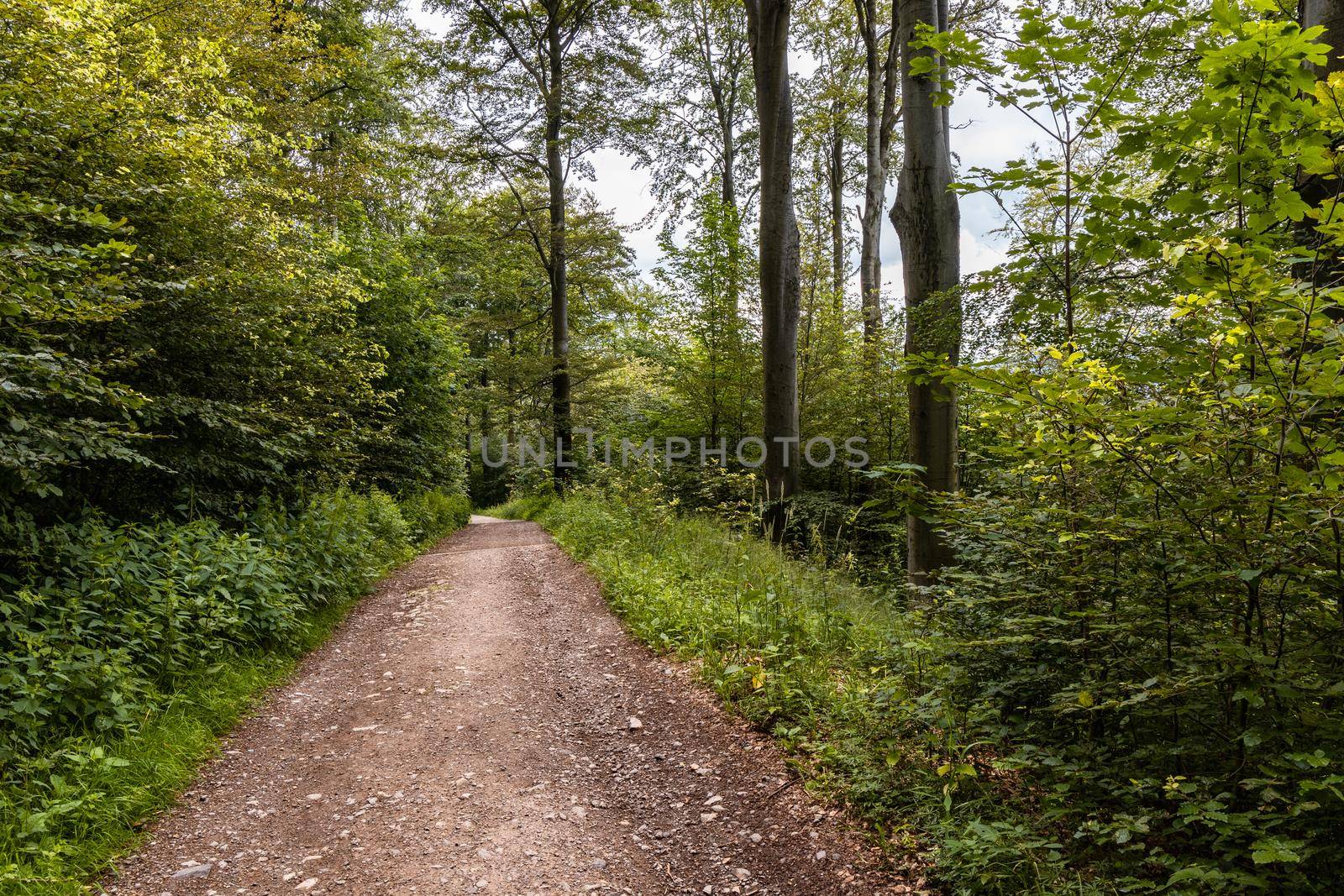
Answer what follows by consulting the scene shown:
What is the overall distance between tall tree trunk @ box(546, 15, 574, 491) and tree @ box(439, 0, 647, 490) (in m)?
0.02

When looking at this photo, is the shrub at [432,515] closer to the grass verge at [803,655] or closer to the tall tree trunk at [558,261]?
the tall tree trunk at [558,261]

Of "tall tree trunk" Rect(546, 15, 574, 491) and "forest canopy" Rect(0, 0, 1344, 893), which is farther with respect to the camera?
"tall tree trunk" Rect(546, 15, 574, 491)

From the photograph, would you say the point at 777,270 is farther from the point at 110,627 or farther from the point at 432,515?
the point at 432,515

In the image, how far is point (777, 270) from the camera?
8.34 meters

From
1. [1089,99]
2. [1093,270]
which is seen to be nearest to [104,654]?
[1089,99]

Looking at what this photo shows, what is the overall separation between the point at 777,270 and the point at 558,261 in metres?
9.08

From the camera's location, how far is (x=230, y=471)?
6.17 meters

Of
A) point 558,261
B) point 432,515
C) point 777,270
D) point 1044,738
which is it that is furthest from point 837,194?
point 1044,738

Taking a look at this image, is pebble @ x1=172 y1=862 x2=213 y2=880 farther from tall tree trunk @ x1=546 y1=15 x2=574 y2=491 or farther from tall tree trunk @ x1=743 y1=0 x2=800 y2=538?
tall tree trunk @ x1=546 y1=15 x2=574 y2=491

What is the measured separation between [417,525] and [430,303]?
4710 mm

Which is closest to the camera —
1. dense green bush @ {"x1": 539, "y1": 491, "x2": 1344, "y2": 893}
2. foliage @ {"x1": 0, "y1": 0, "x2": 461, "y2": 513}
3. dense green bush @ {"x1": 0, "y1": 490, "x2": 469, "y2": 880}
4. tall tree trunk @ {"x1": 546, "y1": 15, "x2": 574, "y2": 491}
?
dense green bush @ {"x1": 539, "y1": 491, "x2": 1344, "y2": 893}

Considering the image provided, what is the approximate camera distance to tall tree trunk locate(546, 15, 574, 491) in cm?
1464

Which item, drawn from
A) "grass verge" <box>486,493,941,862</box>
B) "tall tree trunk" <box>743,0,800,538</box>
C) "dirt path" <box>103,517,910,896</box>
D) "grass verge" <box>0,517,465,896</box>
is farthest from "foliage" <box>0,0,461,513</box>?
"tall tree trunk" <box>743,0,800,538</box>

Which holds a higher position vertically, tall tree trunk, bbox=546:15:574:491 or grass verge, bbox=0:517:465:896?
tall tree trunk, bbox=546:15:574:491
